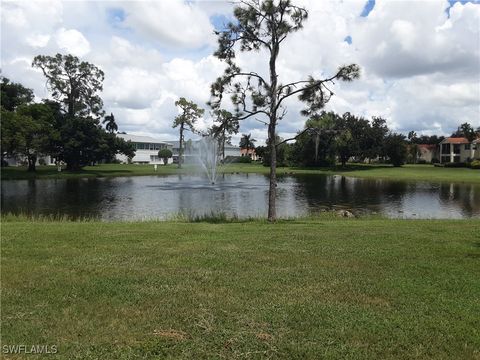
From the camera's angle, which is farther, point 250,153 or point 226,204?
point 250,153

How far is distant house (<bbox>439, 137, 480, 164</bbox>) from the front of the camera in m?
112

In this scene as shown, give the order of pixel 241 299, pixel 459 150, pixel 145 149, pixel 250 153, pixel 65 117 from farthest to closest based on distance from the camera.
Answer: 1. pixel 250 153
2. pixel 145 149
3. pixel 459 150
4. pixel 65 117
5. pixel 241 299

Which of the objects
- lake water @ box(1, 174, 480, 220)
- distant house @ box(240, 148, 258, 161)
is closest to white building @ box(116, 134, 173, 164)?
distant house @ box(240, 148, 258, 161)

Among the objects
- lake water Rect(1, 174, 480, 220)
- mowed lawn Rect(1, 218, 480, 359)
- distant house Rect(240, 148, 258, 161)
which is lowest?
lake water Rect(1, 174, 480, 220)

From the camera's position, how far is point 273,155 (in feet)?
60.3

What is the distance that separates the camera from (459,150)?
4749 inches

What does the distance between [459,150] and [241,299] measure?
129721 millimetres

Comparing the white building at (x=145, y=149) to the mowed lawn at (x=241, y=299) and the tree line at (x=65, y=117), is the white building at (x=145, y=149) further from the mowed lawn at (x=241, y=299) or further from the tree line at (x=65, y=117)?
the mowed lawn at (x=241, y=299)

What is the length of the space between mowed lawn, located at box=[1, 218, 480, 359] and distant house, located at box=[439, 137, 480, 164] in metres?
115

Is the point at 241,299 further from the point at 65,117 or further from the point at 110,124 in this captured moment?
the point at 110,124

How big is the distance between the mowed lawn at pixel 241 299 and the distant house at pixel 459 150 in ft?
378

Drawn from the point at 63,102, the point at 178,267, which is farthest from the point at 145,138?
the point at 178,267

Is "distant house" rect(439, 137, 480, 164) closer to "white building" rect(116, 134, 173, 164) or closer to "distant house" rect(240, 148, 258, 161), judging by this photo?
"distant house" rect(240, 148, 258, 161)

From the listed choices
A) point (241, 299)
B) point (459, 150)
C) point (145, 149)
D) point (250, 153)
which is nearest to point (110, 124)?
point (145, 149)
